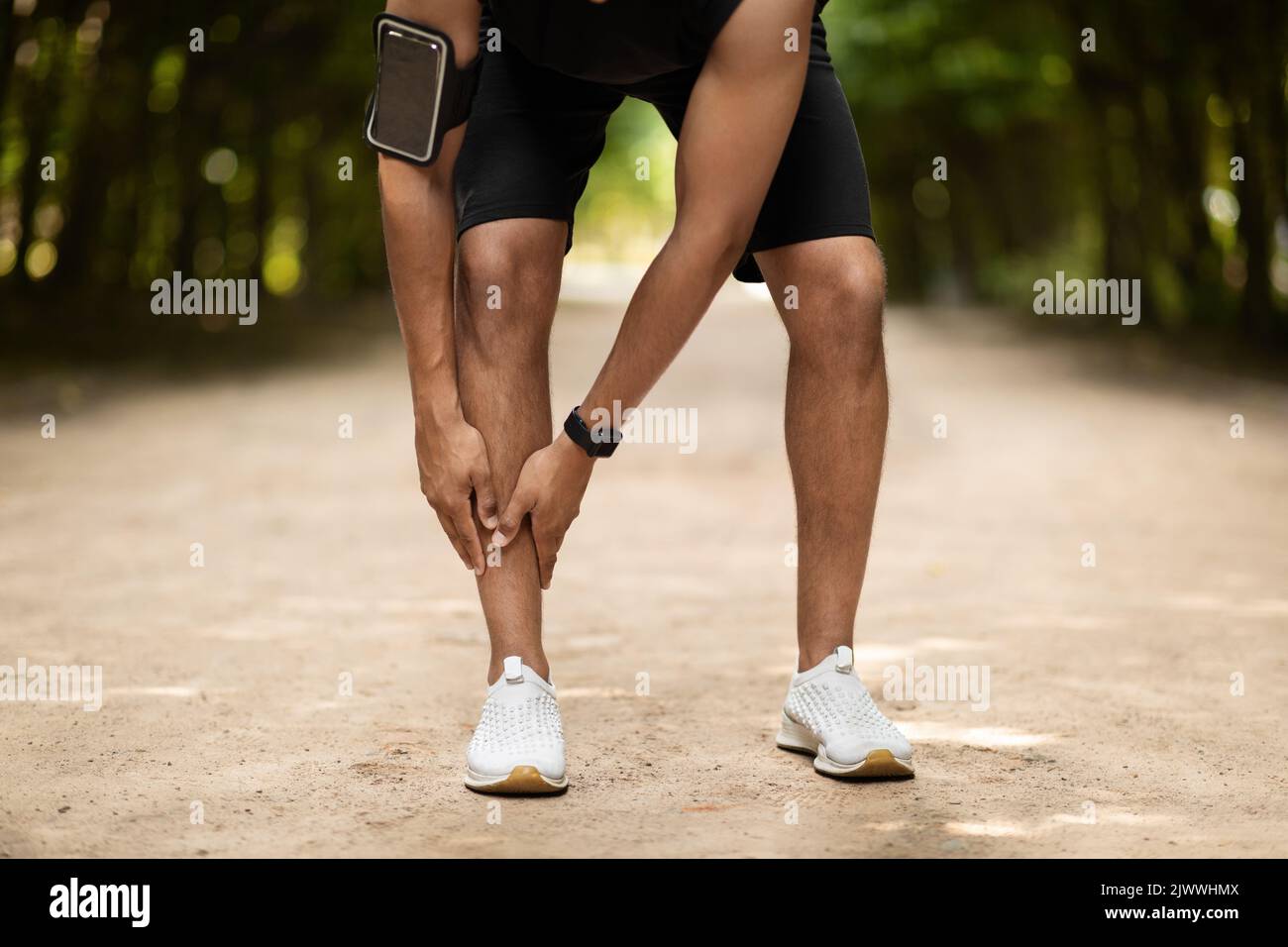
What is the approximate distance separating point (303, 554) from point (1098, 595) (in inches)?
115

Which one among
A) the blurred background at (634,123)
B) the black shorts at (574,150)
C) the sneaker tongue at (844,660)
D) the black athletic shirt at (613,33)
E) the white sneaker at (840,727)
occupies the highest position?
the blurred background at (634,123)

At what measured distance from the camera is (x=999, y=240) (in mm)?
29109

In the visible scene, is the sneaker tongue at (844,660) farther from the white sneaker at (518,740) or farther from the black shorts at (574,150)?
the black shorts at (574,150)

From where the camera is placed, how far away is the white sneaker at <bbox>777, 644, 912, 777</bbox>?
2635mm

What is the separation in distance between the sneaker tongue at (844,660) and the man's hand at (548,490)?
24.0 inches

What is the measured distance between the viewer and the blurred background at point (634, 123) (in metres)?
14.1

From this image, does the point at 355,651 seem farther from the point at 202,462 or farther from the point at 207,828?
the point at 202,462

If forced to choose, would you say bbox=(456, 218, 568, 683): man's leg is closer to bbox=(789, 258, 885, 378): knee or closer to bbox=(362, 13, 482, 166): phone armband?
bbox=(362, 13, 482, 166): phone armband

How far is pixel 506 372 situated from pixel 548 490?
0.81 ft

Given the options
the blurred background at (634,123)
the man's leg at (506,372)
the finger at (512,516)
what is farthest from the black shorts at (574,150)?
the blurred background at (634,123)

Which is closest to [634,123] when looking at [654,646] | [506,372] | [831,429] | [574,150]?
[654,646]

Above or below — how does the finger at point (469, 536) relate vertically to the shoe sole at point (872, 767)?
above

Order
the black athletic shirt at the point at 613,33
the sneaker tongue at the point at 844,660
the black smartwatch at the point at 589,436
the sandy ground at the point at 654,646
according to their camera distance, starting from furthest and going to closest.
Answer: the sneaker tongue at the point at 844,660, the black smartwatch at the point at 589,436, the black athletic shirt at the point at 613,33, the sandy ground at the point at 654,646

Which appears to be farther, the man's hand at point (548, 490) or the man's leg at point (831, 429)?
the man's leg at point (831, 429)
